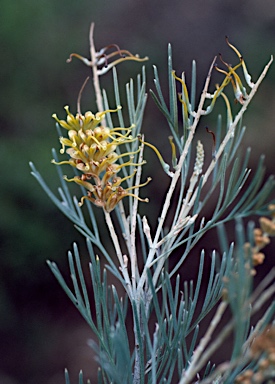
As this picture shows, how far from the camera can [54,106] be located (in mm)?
1514

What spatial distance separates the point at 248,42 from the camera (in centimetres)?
163

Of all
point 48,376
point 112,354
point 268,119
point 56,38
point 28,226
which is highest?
point 56,38

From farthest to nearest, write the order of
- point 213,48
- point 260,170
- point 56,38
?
point 213,48 < point 56,38 < point 260,170

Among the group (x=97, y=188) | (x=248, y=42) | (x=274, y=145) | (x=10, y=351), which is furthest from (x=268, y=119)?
(x=97, y=188)

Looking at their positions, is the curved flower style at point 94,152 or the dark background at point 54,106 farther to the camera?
the dark background at point 54,106

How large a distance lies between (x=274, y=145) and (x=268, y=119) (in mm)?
81

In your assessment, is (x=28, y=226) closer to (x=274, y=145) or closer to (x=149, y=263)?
(x=274, y=145)

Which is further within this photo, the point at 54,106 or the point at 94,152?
the point at 54,106

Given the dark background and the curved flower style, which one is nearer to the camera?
the curved flower style

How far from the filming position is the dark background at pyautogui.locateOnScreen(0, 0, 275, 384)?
4.65 feet

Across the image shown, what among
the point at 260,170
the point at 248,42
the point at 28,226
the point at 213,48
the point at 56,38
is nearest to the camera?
the point at 260,170

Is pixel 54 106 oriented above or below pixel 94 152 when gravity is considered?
above

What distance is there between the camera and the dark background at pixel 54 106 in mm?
1416

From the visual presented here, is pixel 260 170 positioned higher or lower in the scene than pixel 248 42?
lower
